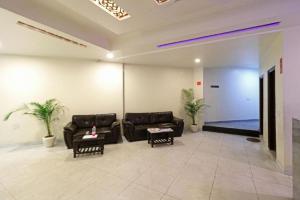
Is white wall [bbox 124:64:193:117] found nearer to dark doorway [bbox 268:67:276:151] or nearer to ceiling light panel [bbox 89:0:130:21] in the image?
dark doorway [bbox 268:67:276:151]

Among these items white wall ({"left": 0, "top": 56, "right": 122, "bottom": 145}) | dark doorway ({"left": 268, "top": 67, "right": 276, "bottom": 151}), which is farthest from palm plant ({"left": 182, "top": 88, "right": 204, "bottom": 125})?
white wall ({"left": 0, "top": 56, "right": 122, "bottom": 145})

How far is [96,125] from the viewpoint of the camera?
16.2ft

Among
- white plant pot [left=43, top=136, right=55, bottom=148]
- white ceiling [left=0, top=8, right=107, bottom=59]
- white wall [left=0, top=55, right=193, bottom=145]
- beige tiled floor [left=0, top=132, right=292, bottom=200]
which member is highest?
white ceiling [left=0, top=8, right=107, bottom=59]

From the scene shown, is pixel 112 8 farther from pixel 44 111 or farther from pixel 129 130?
pixel 44 111

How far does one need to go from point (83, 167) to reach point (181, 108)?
444cm

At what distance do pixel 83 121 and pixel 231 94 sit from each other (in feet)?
20.7

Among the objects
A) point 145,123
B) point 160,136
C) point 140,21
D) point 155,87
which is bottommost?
point 160,136

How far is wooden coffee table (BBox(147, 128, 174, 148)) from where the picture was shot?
14.0ft

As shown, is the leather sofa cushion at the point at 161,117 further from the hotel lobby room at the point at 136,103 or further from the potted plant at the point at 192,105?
the potted plant at the point at 192,105

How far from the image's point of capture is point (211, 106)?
22.2ft

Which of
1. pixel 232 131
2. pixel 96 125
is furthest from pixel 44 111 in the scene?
pixel 232 131

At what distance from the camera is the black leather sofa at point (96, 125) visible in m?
4.15

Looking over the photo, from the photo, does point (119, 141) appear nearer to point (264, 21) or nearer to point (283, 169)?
point (283, 169)

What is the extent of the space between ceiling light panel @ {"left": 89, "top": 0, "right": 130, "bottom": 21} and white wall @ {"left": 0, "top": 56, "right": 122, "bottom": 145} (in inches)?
118
